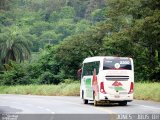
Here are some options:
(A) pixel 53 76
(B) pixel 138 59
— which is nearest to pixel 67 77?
(A) pixel 53 76

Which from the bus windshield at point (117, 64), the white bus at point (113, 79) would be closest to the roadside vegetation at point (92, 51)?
the white bus at point (113, 79)

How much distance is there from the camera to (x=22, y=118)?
61.5ft

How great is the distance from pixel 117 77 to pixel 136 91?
1078 centimetres

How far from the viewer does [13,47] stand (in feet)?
250

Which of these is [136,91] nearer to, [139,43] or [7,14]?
[139,43]

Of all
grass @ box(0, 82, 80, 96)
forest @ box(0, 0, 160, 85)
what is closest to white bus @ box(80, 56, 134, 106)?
forest @ box(0, 0, 160, 85)

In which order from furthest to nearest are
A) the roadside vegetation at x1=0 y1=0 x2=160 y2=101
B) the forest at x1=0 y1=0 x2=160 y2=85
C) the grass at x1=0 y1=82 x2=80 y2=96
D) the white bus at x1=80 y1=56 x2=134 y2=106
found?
1. the forest at x1=0 y1=0 x2=160 y2=85
2. the roadside vegetation at x1=0 y1=0 x2=160 y2=101
3. the grass at x1=0 y1=82 x2=80 y2=96
4. the white bus at x1=80 y1=56 x2=134 y2=106

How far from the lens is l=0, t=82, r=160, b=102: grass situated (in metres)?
33.2

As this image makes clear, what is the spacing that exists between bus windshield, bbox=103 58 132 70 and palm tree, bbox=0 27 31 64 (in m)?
51.0

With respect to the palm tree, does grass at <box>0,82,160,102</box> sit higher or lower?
lower

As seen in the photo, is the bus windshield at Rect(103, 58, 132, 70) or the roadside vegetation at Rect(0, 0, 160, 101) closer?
the bus windshield at Rect(103, 58, 132, 70)

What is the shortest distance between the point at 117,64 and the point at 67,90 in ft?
76.1

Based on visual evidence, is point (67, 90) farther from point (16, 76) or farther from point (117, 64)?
point (117, 64)

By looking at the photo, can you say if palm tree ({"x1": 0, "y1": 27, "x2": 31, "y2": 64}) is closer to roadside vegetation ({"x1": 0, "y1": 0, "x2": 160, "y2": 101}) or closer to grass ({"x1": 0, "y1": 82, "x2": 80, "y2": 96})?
roadside vegetation ({"x1": 0, "y1": 0, "x2": 160, "y2": 101})
